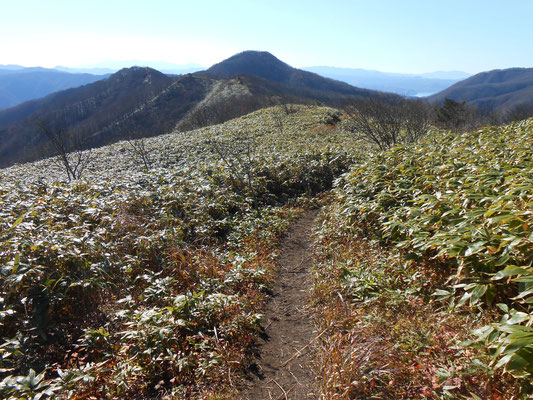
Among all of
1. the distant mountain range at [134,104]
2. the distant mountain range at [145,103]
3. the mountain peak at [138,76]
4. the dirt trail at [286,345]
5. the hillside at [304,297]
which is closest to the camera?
the hillside at [304,297]

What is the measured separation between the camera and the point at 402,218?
474cm

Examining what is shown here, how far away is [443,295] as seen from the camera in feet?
10.8

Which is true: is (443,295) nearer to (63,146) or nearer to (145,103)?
(63,146)

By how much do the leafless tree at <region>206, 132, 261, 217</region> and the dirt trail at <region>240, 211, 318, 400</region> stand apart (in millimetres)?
3648

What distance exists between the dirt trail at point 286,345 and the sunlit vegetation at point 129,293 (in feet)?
0.78

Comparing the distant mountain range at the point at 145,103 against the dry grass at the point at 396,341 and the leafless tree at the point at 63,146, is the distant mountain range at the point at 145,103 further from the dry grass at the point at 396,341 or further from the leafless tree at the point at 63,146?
the dry grass at the point at 396,341

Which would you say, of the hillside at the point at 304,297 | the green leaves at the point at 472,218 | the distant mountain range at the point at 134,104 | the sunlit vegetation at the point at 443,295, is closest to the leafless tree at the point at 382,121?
the hillside at the point at 304,297

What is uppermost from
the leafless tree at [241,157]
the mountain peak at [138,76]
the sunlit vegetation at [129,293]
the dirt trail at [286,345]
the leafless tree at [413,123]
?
the mountain peak at [138,76]

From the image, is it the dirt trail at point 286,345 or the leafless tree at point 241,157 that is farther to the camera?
the leafless tree at point 241,157

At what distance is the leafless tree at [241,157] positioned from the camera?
1045 cm

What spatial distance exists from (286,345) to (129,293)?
2.57 meters

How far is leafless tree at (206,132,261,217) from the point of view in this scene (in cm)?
1045

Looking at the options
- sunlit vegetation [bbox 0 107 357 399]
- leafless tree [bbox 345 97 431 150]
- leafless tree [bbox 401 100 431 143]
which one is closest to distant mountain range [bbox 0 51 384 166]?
leafless tree [bbox 345 97 431 150]

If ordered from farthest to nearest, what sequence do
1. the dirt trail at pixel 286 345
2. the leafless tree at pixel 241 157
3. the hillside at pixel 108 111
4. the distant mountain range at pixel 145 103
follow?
the hillside at pixel 108 111, the distant mountain range at pixel 145 103, the leafless tree at pixel 241 157, the dirt trail at pixel 286 345
